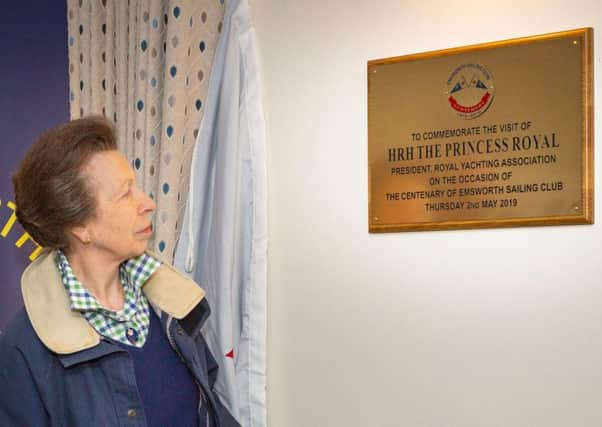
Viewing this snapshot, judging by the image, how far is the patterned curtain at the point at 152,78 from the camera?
7.95 ft

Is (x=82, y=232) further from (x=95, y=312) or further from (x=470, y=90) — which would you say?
(x=470, y=90)

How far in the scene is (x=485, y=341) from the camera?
80.7 inches

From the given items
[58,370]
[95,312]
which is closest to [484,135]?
[95,312]

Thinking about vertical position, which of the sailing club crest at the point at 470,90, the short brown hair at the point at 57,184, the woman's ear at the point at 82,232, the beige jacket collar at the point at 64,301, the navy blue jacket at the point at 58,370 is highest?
the sailing club crest at the point at 470,90

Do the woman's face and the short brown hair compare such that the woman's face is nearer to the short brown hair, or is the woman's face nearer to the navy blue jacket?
the short brown hair

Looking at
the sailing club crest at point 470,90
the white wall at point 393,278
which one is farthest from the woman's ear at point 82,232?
the sailing club crest at point 470,90

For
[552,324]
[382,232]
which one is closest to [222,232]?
[382,232]

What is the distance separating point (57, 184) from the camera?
1835 mm

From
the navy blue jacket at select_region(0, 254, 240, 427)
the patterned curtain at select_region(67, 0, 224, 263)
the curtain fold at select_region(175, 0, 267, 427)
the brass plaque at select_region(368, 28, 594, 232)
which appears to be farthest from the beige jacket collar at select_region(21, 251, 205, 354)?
the brass plaque at select_region(368, 28, 594, 232)

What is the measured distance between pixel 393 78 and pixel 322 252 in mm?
506

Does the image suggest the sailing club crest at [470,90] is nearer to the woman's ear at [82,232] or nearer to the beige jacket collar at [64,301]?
the beige jacket collar at [64,301]

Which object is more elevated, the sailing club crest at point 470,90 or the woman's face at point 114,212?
the sailing club crest at point 470,90

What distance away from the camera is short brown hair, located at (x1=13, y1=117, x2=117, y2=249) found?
184 centimetres

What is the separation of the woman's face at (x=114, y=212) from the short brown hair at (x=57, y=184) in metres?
0.02
